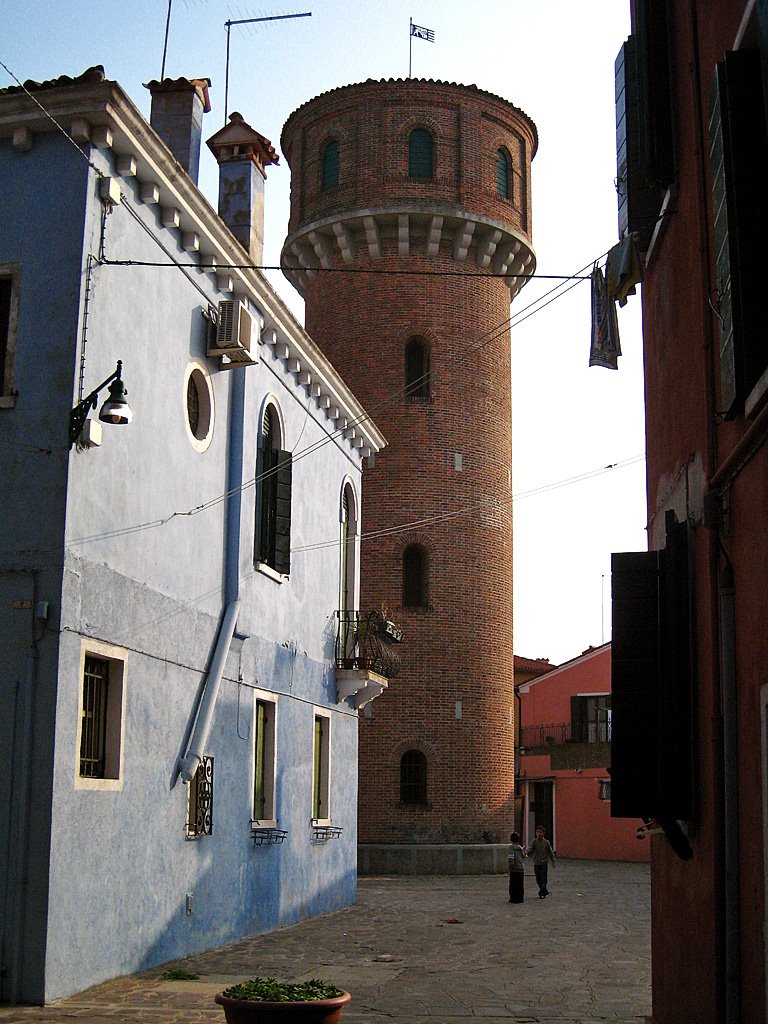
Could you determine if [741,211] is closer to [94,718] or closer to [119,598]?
[119,598]

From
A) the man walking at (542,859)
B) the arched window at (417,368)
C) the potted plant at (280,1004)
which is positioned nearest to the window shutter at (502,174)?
the arched window at (417,368)

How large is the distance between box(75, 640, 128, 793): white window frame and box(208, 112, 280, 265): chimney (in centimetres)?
667

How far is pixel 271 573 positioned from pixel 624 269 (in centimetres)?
744

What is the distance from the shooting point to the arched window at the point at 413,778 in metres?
28.0

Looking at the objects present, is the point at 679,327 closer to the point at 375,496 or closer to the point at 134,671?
the point at 134,671

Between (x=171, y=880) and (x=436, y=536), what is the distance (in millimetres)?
16671

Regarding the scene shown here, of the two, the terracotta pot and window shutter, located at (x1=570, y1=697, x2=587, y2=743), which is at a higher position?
window shutter, located at (x1=570, y1=697, x2=587, y2=743)

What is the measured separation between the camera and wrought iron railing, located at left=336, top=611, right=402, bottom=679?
1994cm

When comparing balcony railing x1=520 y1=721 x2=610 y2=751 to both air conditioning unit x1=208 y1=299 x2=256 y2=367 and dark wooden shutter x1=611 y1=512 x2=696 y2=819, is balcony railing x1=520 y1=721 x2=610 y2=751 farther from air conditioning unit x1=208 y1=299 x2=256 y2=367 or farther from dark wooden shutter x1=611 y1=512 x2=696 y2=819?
dark wooden shutter x1=611 y1=512 x2=696 y2=819

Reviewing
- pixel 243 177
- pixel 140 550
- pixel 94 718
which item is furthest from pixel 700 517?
pixel 243 177

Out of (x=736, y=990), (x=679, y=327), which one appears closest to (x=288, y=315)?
(x=679, y=327)

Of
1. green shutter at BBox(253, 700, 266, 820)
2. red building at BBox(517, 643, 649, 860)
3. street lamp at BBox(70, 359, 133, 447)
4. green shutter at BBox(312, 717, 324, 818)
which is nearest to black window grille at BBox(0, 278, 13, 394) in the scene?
street lamp at BBox(70, 359, 133, 447)

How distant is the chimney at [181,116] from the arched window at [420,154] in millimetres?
15790

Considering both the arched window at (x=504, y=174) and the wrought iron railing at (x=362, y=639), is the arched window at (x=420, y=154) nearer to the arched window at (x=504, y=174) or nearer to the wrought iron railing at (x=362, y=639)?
the arched window at (x=504, y=174)
